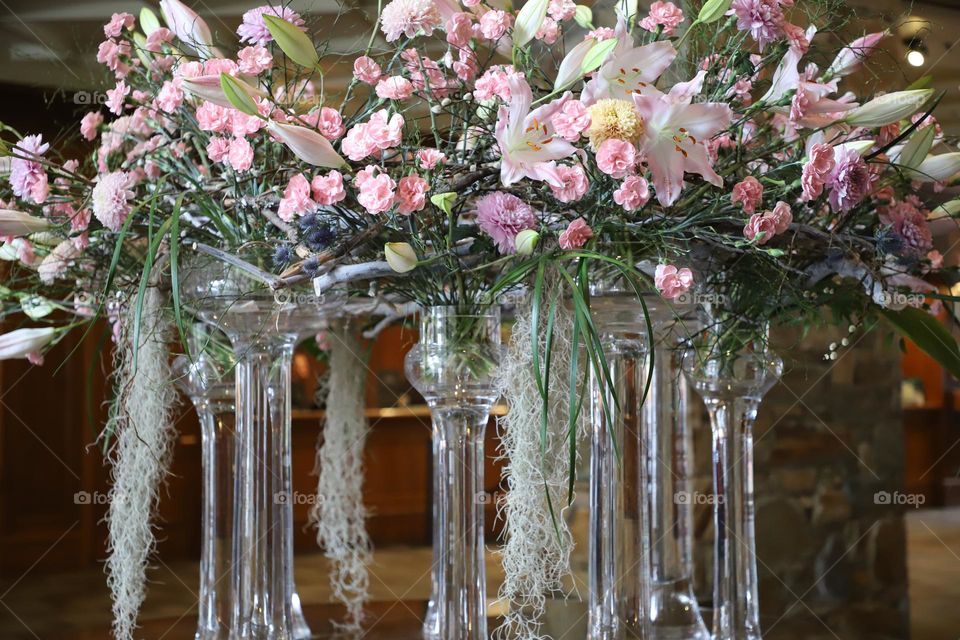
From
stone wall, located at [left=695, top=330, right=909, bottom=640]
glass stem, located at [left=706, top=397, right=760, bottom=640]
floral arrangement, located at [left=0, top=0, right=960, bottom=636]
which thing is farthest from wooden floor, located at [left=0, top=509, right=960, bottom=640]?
floral arrangement, located at [left=0, top=0, right=960, bottom=636]

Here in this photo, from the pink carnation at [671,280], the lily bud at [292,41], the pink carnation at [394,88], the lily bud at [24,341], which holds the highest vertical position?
the lily bud at [292,41]

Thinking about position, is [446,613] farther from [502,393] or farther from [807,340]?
[807,340]

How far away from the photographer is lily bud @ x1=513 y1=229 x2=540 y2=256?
868 millimetres

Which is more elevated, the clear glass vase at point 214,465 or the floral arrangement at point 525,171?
the floral arrangement at point 525,171

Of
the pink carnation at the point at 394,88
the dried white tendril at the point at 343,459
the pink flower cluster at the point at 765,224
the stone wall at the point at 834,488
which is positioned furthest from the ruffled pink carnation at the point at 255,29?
the stone wall at the point at 834,488

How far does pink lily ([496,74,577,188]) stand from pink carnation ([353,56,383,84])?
171 mm

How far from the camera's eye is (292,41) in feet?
2.88

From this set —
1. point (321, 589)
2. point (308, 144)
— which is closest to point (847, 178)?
point (308, 144)

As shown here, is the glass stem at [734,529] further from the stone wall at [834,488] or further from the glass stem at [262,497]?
the stone wall at [834,488]

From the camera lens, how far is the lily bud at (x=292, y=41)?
0.86 meters

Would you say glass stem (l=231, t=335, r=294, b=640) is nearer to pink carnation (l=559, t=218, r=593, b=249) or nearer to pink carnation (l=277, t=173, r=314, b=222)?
pink carnation (l=277, t=173, r=314, b=222)

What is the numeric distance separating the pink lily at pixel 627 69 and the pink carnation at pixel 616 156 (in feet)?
0.19

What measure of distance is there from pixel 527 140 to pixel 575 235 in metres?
0.10

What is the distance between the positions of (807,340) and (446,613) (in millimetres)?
1829
